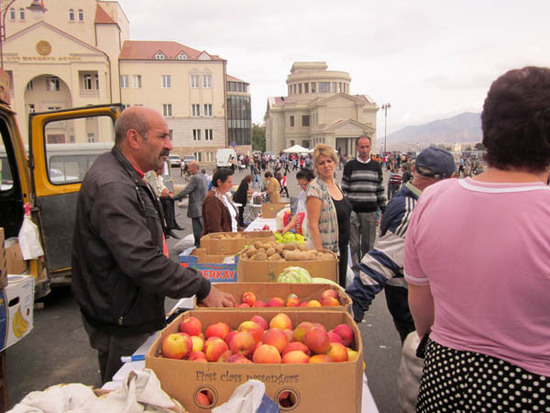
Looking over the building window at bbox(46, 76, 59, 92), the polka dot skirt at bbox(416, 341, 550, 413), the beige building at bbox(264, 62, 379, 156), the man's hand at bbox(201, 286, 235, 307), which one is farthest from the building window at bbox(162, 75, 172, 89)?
the polka dot skirt at bbox(416, 341, 550, 413)

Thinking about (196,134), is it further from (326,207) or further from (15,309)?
(15,309)

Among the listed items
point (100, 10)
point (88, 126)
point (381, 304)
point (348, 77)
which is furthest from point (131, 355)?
point (348, 77)

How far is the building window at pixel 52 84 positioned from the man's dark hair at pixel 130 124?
58749mm

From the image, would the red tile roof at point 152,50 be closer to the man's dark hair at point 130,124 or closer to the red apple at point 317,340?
the man's dark hair at point 130,124

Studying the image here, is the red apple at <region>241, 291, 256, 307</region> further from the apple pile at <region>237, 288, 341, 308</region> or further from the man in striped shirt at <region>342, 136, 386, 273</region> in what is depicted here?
the man in striped shirt at <region>342, 136, 386, 273</region>

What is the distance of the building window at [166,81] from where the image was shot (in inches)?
2360

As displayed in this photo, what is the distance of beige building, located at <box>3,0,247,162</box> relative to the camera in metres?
50.5

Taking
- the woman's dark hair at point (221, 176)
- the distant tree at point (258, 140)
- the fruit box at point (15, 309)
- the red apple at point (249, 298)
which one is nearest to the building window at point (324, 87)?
the distant tree at point (258, 140)

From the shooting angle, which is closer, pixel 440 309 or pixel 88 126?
pixel 440 309

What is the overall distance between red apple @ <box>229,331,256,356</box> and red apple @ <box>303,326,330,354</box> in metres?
0.26

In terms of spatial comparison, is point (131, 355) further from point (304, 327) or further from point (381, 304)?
point (381, 304)

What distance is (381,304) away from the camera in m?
6.30

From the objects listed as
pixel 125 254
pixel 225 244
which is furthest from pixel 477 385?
pixel 225 244

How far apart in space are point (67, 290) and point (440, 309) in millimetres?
6822
